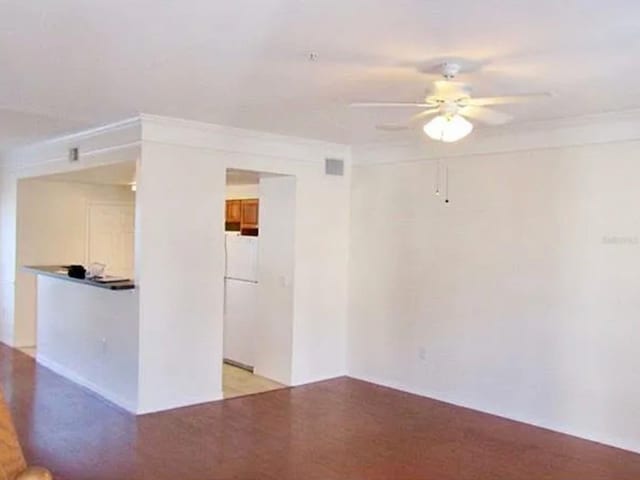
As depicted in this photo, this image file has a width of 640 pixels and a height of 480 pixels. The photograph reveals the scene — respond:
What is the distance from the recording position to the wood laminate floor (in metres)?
3.92

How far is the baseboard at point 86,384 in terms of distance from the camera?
200 inches

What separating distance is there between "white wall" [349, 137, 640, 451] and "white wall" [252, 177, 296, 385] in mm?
746

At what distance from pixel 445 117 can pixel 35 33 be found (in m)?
2.09

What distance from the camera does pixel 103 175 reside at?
21.2 ft

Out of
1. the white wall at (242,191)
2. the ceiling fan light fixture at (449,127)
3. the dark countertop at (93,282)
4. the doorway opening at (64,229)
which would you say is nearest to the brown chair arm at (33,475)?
the ceiling fan light fixture at (449,127)

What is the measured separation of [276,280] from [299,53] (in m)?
3.44

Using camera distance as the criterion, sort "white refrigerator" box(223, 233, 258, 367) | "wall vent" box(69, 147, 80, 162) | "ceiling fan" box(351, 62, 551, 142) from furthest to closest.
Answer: "white refrigerator" box(223, 233, 258, 367)
"wall vent" box(69, 147, 80, 162)
"ceiling fan" box(351, 62, 551, 142)

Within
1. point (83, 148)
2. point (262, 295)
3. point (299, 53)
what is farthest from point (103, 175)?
point (299, 53)

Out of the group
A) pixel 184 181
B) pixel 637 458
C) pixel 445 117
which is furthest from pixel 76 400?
pixel 637 458

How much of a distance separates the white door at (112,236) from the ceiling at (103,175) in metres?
0.48

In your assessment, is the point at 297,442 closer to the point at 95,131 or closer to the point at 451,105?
the point at 451,105

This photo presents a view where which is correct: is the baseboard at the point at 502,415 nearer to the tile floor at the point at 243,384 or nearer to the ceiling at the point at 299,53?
the tile floor at the point at 243,384

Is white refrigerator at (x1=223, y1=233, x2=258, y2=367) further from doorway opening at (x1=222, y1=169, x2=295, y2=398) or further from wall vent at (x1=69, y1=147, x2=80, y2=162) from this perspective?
wall vent at (x1=69, y1=147, x2=80, y2=162)

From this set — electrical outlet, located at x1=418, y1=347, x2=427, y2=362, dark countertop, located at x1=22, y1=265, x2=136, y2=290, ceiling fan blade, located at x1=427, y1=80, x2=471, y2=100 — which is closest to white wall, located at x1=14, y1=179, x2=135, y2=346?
dark countertop, located at x1=22, y1=265, x2=136, y2=290
